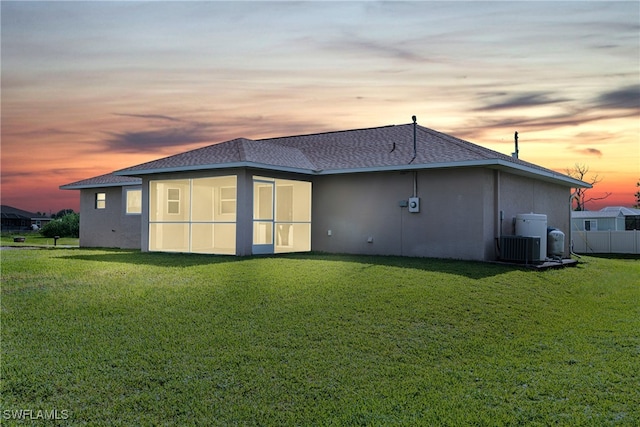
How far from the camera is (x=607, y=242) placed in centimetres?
2812

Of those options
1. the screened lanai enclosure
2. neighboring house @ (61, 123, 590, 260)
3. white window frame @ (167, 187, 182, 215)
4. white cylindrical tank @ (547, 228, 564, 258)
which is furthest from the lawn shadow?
white window frame @ (167, 187, 182, 215)

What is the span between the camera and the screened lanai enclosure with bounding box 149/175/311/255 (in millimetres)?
18625

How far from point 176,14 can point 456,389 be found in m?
9.83

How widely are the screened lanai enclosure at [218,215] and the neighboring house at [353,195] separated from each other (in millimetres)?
39

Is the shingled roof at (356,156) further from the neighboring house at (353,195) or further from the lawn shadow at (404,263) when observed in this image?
the lawn shadow at (404,263)

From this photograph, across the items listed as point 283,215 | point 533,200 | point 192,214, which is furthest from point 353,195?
point 192,214

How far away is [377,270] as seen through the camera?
1227 cm

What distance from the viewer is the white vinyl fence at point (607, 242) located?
2767 cm

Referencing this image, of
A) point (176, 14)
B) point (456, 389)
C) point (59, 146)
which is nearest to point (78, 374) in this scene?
point (456, 389)

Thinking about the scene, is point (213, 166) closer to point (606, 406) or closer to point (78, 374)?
point (78, 374)

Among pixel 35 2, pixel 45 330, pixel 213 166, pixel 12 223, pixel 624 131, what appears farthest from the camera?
pixel 12 223

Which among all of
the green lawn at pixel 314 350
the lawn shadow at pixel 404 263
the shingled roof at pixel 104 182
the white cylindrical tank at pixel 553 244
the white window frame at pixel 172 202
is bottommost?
the green lawn at pixel 314 350

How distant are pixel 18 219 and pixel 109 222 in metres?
55.5

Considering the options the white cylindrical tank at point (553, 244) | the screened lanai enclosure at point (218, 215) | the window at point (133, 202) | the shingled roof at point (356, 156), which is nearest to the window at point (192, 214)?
the screened lanai enclosure at point (218, 215)
